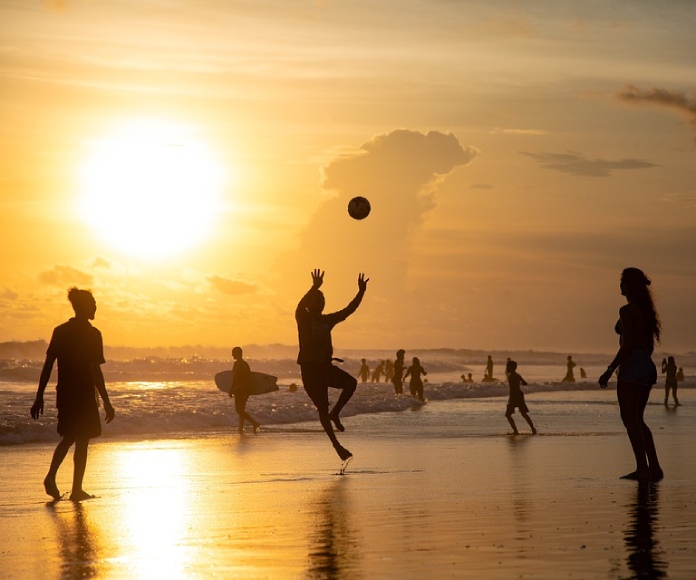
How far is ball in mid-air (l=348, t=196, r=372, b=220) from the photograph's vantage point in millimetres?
18756

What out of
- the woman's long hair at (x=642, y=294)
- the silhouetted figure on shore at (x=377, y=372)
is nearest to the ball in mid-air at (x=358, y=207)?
the woman's long hair at (x=642, y=294)

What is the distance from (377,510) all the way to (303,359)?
4.02 m

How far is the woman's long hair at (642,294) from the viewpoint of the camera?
512 inches

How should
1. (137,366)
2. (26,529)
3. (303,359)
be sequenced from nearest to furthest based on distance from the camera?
1. (26,529)
2. (303,359)
3. (137,366)

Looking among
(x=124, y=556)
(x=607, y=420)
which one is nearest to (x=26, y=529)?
(x=124, y=556)

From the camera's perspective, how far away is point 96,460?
17.4 metres

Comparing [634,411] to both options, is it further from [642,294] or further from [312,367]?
[312,367]

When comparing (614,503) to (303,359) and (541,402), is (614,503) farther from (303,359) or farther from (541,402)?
(541,402)

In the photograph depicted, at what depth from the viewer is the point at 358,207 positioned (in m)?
18.8

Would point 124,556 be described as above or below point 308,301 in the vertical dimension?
below

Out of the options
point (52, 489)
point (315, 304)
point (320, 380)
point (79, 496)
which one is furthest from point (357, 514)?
point (315, 304)

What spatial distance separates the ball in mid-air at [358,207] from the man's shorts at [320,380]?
4541 mm

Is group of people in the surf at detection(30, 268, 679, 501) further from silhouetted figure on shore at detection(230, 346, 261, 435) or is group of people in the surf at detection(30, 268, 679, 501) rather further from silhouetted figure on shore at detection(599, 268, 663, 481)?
silhouetted figure on shore at detection(230, 346, 261, 435)

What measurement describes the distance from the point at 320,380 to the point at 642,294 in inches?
161
